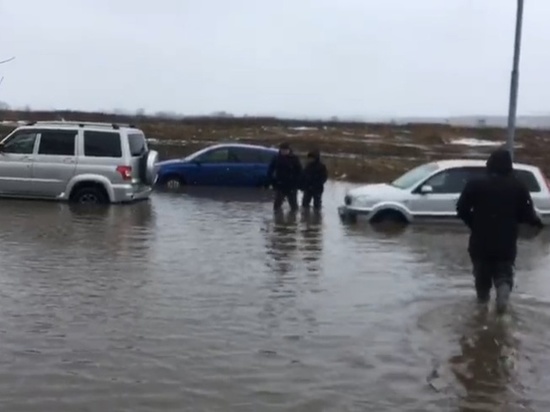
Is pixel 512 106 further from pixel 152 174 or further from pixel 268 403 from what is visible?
pixel 268 403

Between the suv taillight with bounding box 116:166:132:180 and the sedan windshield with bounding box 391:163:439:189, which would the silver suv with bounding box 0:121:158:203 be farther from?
the sedan windshield with bounding box 391:163:439:189

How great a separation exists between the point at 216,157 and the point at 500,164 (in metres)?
19.0

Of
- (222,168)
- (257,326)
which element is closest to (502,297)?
(257,326)

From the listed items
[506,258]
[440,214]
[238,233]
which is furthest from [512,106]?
[506,258]

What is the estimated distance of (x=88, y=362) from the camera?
26.8 ft

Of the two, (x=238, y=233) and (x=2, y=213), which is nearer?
(x=238, y=233)

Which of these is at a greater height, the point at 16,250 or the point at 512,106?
the point at 512,106

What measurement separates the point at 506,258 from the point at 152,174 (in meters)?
12.8

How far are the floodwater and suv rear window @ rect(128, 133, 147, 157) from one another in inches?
161

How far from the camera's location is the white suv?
1944 cm

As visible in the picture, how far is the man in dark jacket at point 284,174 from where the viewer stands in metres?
22.0

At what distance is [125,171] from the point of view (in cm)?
2102

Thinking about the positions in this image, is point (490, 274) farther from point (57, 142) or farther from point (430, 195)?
point (57, 142)

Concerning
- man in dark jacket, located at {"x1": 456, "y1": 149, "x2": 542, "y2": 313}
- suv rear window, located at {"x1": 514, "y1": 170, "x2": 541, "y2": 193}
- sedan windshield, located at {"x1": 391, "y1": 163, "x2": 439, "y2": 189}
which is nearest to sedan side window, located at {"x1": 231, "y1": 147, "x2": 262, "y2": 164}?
sedan windshield, located at {"x1": 391, "y1": 163, "x2": 439, "y2": 189}
